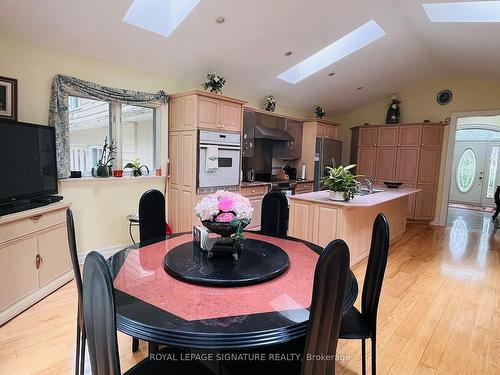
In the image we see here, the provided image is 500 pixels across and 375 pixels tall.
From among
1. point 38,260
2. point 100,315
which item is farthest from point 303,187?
point 100,315

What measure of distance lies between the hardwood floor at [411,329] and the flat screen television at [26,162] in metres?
0.98

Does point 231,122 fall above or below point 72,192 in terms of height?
above

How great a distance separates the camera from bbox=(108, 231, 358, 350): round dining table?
40.1 inches

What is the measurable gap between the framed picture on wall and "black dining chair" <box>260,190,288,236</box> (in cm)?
254

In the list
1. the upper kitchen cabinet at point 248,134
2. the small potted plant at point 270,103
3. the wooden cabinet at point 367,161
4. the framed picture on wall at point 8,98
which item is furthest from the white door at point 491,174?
the framed picture on wall at point 8,98

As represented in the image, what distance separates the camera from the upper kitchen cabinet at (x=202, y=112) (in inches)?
154

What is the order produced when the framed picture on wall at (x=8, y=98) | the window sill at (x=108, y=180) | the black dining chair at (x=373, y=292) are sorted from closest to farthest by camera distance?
the black dining chair at (x=373, y=292) → the framed picture on wall at (x=8, y=98) → the window sill at (x=108, y=180)

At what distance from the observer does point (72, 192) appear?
11.1ft

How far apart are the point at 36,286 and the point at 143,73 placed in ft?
8.98

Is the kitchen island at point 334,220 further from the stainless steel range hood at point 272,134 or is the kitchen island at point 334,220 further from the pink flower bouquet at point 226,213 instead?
the pink flower bouquet at point 226,213

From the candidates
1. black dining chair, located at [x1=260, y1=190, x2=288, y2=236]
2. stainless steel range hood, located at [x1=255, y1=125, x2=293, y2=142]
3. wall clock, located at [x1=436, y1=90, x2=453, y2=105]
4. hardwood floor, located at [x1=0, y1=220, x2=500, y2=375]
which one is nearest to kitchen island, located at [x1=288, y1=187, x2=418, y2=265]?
hardwood floor, located at [x1=0, y1=220, x2=500, y2=375]

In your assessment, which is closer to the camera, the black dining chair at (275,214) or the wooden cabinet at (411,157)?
the black dining chair at (275,214)

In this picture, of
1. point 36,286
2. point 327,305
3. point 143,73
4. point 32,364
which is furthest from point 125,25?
point 327,305

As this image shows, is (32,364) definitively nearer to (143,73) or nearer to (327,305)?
(327,305)
